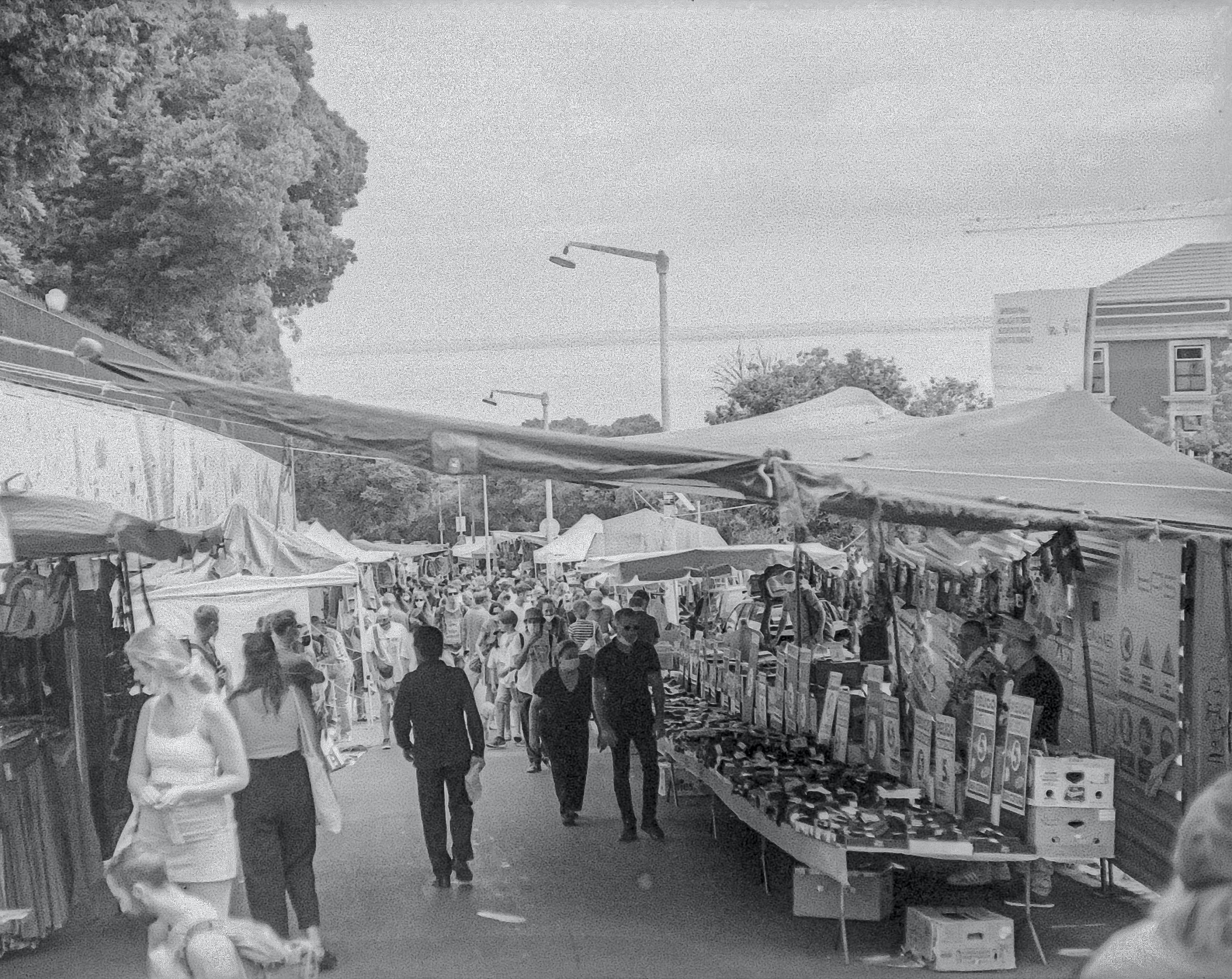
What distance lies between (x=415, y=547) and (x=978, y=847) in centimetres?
3845

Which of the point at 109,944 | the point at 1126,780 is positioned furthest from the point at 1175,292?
the point at 109,944

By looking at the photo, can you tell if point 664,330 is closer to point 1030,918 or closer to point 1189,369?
point 1030,918

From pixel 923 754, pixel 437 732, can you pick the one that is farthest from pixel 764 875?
pixel 437 732

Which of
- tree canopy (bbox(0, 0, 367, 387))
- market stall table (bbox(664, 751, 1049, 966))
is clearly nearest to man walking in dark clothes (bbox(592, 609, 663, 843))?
market stall table (bbox(664, 751, 1049, 966))

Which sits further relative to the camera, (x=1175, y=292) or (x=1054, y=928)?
(x=1175, y=292)

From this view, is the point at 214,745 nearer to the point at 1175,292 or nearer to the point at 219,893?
the point at 219,893

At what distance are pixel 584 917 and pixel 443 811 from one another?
129cm

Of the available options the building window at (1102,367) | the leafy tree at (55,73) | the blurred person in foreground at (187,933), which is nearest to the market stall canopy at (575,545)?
the leafy tree at (55,73)

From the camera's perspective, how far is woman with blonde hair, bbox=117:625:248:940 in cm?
551

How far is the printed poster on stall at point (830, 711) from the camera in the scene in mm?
9453

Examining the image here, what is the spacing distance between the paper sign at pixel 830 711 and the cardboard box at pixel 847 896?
6.72ft

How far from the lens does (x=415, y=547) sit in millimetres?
44406

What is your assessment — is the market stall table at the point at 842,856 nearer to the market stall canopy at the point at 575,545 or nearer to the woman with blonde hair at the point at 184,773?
the woman with blonde hair at the point at 184,773

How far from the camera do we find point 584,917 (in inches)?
316
